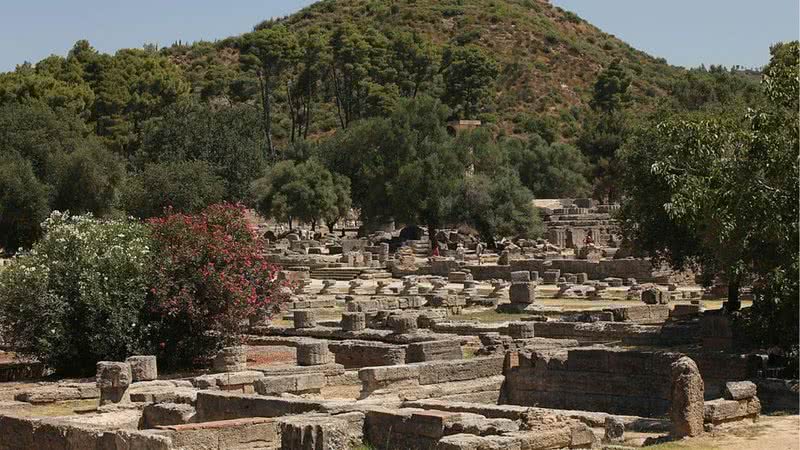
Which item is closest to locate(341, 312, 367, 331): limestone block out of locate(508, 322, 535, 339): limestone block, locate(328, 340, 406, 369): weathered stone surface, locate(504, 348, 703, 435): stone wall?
locate(328, 340, 406, 369): weathered stone surface

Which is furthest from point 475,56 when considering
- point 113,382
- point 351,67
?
point 113,382

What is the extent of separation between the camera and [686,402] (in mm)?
18188

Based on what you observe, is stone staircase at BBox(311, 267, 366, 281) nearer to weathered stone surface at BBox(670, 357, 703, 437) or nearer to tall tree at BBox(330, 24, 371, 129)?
weathered stone surface at BBox(670, 357, 703, 437)

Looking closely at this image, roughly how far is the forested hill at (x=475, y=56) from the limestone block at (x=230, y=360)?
6893 centimetres

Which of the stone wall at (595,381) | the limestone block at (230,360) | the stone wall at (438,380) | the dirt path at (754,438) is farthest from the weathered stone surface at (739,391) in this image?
the limestone block at (230,360)

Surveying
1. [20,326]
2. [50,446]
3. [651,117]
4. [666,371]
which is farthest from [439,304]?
[50,446]

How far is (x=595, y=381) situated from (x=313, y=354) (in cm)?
562

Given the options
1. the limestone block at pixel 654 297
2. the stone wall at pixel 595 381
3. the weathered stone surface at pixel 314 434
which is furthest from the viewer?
the limestone block at pixel 654 297

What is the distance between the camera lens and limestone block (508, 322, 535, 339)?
30.6 metres

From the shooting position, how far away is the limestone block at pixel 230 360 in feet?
88.9

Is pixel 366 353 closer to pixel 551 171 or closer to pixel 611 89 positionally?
pixel 551 171

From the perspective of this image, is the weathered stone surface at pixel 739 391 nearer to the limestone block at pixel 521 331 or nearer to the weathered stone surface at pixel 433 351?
the weathered stone surface at pixel 433 351

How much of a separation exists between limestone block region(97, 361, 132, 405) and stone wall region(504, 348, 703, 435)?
6463mm

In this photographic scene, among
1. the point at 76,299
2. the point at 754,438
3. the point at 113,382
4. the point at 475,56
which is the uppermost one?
the point at 475,56
